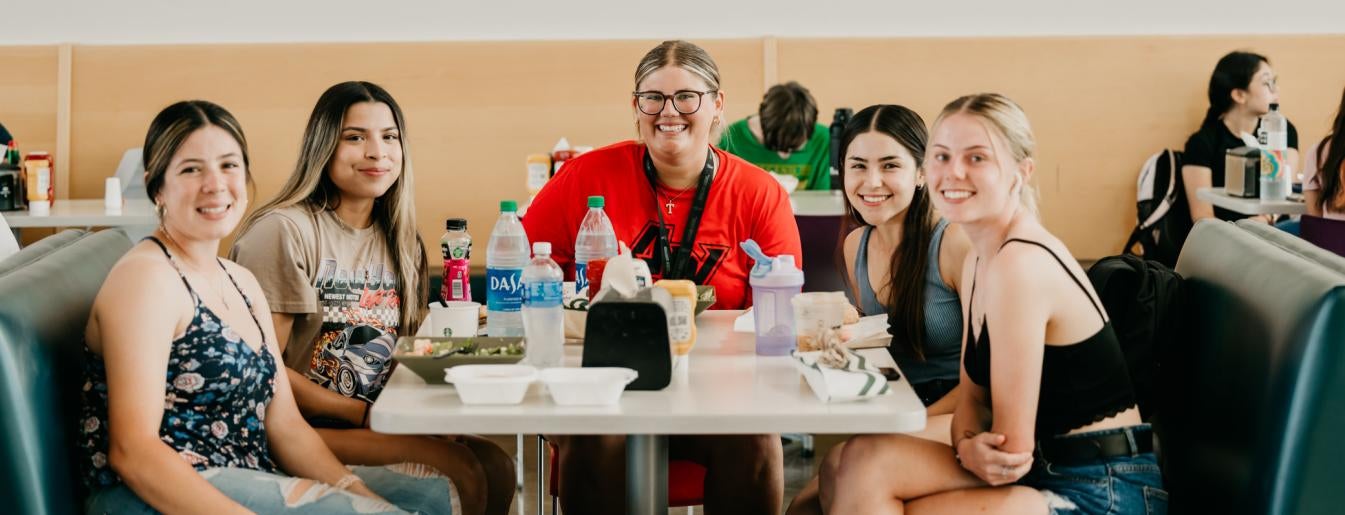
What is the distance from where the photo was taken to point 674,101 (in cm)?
262

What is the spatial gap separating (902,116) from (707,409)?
105 cm

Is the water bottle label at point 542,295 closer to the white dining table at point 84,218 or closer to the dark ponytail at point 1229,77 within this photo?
the white dining table at point 84,218

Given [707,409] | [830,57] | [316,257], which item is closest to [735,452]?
[707,409]

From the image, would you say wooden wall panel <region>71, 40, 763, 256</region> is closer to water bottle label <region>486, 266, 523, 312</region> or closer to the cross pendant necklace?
the cross pendant necklace

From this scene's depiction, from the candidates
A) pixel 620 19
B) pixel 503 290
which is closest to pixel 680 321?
pixel 503 290

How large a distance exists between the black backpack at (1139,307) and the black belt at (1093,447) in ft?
0.54

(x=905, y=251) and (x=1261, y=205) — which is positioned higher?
(x=1261, y=205)

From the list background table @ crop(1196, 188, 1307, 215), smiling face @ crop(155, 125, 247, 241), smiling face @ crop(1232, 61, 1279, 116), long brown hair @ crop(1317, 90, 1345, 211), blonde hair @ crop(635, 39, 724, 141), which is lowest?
smiling face @ crop(155, 125, 247, 241)

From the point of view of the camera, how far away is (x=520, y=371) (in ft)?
5.99

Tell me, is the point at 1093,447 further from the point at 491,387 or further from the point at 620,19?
the point at 620,19

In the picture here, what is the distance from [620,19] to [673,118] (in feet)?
10.7

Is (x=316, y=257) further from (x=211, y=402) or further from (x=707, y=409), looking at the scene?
(x=707, y=409)

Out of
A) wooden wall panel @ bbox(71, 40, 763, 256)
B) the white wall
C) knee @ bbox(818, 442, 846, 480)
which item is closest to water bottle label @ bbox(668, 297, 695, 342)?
knee @ bbox(818, 442, 846, 480)

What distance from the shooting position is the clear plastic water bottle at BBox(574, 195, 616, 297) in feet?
7.89
